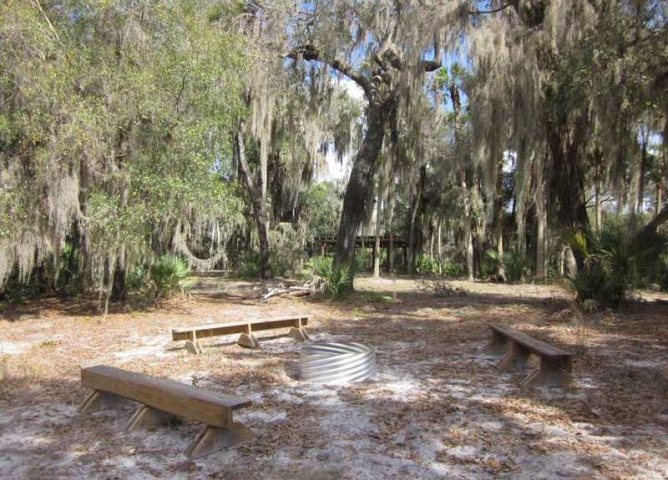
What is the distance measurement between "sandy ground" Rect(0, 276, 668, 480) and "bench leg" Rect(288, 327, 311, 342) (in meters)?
0.17

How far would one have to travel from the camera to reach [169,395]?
3412 millimetres

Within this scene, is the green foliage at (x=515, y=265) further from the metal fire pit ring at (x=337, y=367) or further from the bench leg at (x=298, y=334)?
the metal fire pit ring at (x=337, y=367)

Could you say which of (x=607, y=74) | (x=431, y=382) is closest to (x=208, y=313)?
(x=431, y=382)

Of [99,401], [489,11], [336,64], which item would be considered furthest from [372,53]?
[99,401]

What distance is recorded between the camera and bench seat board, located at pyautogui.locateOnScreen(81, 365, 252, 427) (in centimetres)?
312

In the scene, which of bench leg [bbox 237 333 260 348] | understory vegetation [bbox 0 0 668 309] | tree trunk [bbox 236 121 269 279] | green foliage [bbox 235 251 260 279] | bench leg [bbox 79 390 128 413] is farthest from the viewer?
green foliage [bbox 235 251 260 279]

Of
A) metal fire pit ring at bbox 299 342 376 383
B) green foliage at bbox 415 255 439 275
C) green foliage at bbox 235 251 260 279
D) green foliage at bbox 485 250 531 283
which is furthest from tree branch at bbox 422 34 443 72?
green foliage at bbox 415 255 439 275

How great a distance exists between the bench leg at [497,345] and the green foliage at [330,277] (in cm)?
536

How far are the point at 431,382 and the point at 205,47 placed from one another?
6494 mm

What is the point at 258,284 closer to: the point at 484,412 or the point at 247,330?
the point at 247,330

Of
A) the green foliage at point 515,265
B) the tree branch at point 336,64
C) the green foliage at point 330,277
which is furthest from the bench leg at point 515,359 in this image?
the green foliage at point 515,265

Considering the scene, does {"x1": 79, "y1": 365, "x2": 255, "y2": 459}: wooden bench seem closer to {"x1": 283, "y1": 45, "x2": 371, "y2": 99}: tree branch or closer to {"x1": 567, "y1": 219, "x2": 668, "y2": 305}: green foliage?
{"x1": 567, "y1": 219, "x2": 668, "y2": 305}: green foliage

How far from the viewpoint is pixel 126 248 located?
8.23m

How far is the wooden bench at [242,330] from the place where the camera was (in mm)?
6113
